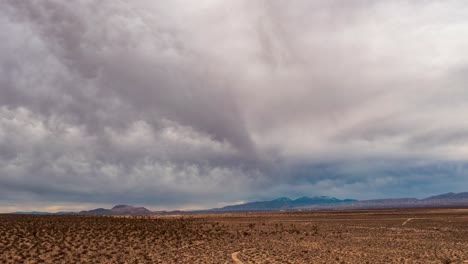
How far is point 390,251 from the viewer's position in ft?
98.2

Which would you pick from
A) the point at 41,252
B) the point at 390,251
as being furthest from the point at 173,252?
the point at 390,251

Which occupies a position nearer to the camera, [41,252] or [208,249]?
[41,252]

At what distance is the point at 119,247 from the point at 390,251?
74.1ft

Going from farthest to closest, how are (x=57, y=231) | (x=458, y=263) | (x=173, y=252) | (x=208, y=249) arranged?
1. (x=57, y=231)
2. (x=208, y=249)
3. (x=173, y=252)
4. (x=458, y=263)

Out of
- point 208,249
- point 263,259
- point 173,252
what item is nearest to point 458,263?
point 263,259

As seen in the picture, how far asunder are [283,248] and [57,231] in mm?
22078

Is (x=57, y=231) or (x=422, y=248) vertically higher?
(x=57, y=231)

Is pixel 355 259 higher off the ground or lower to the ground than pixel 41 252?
lower

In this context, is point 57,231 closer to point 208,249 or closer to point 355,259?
point 208,249

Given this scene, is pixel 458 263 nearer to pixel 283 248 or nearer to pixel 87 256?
pixel 283 248

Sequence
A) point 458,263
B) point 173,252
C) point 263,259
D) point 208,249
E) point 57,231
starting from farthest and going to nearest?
1. point 57,231
2. point 208,249
3. point 173,252
4. point 263,259
5. point 458,263

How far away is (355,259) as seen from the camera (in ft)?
85.4

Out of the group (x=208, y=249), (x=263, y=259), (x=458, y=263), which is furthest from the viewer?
(x=208, y=249)

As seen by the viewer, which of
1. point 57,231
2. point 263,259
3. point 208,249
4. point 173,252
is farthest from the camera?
point 57,231
